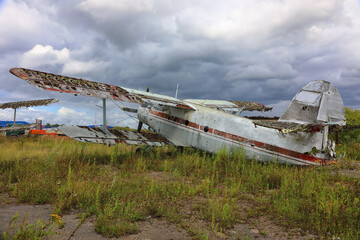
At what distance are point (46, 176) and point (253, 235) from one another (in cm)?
582

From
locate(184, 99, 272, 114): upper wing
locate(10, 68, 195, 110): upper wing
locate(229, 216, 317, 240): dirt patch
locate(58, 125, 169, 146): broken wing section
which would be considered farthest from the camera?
locate(184, 99, 272, 114): upper wing

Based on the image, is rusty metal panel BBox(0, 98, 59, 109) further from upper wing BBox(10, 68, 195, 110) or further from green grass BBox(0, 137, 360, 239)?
green grass BBox(0, 137, 360, 239)

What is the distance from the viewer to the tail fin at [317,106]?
942cm

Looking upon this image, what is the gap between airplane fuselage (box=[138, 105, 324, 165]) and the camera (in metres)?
8.77

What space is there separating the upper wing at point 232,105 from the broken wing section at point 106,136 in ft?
15.0

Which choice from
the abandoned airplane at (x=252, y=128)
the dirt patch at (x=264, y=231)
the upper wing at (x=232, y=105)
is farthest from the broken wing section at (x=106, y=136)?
the dirt patch at (x=264, y=231)

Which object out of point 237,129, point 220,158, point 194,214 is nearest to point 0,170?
point 194,214

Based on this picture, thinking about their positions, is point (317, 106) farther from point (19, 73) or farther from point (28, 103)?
point (28, 103)

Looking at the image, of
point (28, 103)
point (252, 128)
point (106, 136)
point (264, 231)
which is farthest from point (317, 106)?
point (28, 103)

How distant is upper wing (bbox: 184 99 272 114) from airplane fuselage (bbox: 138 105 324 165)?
325 centimetres

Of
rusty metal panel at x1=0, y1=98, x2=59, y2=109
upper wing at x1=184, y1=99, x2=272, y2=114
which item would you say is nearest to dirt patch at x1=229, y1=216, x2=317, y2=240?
upper wing at x1=184, y1=99, x2=272, y2=114

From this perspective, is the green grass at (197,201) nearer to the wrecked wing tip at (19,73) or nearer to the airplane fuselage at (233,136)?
the airplane fuselage at (233,136)

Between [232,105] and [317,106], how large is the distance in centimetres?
780

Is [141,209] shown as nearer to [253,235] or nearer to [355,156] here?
[253,235]
